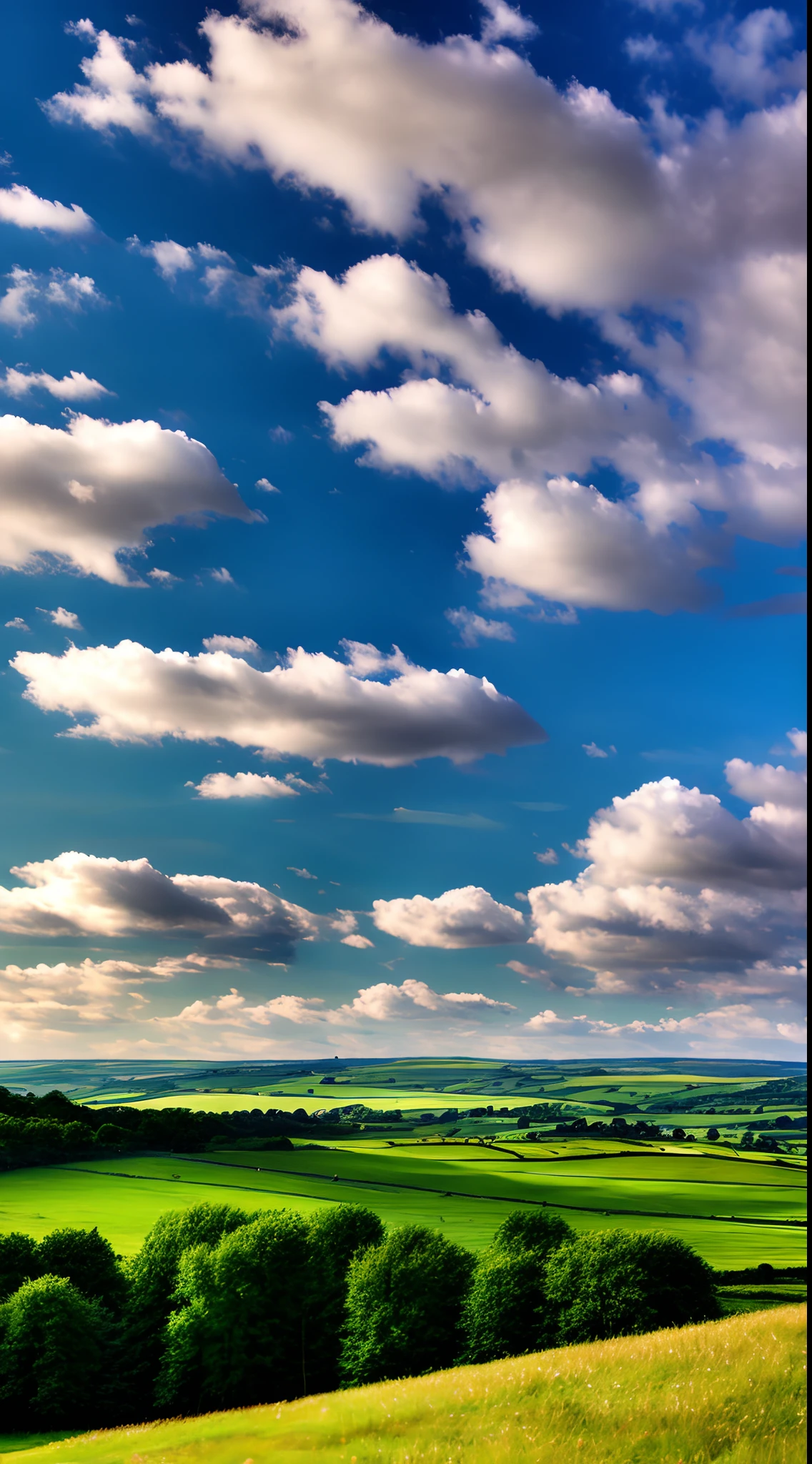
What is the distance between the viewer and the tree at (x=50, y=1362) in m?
80.8

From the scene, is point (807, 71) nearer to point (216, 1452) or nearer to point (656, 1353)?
point (656, 1353)

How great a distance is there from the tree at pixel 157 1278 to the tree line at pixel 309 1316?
0.20 m

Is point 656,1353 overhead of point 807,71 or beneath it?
beneath

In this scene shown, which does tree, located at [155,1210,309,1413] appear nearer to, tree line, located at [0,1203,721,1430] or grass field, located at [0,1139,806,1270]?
tree line, located at [0,1203,721,1430]

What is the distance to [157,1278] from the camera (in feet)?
310

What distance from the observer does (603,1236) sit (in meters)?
86.7

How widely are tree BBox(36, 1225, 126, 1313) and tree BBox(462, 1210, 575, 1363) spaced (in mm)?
38103

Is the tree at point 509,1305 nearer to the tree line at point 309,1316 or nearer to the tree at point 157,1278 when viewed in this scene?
the tree line at point 309,1316

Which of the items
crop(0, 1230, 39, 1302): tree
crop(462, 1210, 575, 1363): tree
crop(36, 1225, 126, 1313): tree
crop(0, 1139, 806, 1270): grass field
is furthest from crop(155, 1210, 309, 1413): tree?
crop(0, 1139, 806, 1270): grass field

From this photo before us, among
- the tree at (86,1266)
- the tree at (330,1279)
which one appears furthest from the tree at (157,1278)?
the tree at (330,1279)

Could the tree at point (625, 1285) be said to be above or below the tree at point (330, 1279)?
above

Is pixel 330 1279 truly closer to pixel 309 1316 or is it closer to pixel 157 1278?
pixel 309 1316

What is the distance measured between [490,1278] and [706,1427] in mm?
68398

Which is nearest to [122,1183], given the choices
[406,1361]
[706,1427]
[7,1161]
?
[7,1161]
